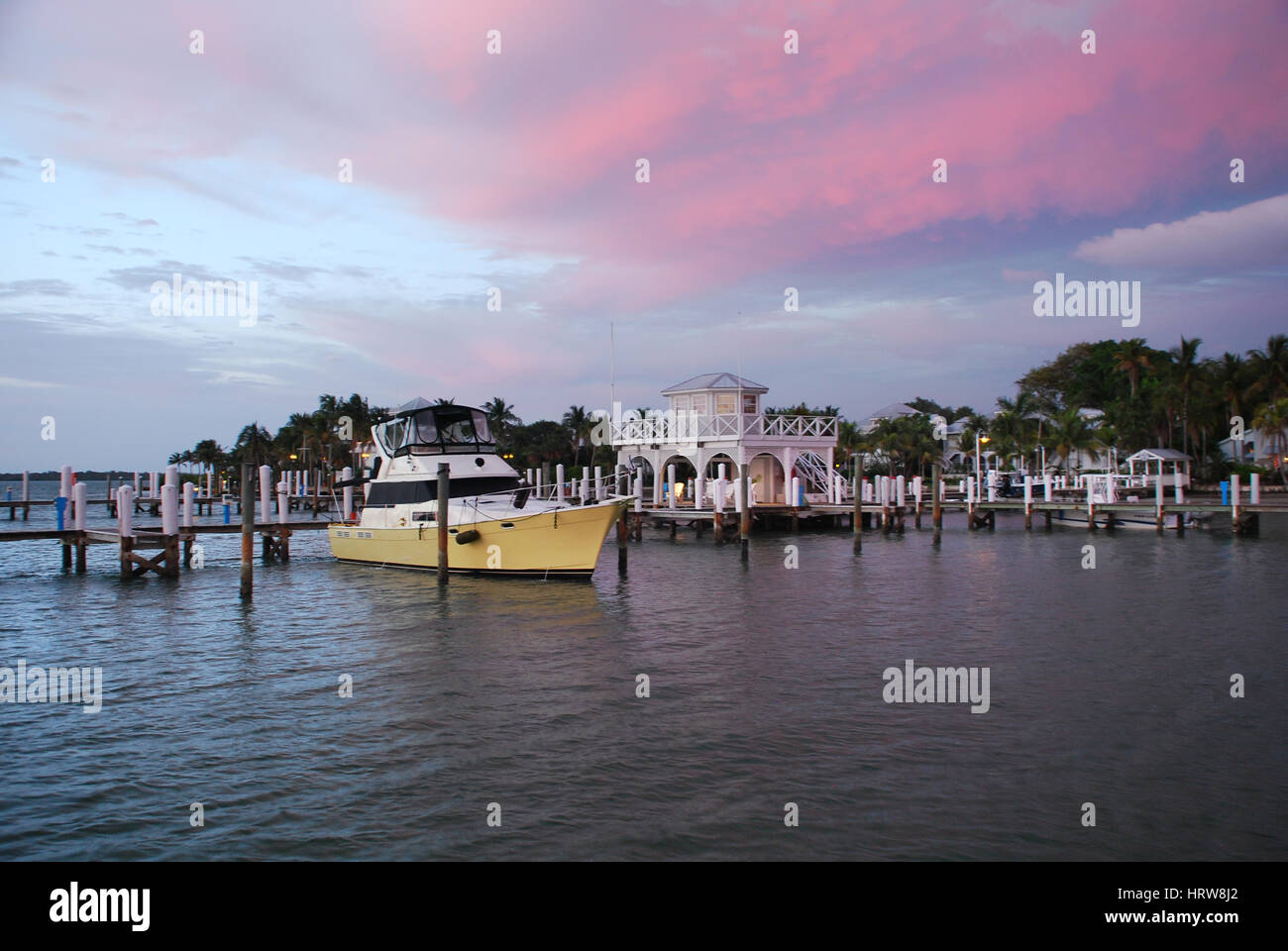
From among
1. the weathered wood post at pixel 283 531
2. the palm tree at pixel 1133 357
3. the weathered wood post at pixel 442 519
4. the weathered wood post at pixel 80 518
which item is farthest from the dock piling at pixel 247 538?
the palm tree at pixel 1133 357

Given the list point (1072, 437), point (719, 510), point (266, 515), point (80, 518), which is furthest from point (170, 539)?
point (1072, 437)

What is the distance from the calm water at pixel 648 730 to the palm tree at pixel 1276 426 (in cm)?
4532

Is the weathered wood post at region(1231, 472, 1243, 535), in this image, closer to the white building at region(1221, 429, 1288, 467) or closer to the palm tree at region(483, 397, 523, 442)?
the white building at region(1221, 429, 1288, 467)

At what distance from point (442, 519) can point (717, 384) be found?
966 inches

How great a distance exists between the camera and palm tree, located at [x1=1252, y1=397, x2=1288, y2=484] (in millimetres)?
60500

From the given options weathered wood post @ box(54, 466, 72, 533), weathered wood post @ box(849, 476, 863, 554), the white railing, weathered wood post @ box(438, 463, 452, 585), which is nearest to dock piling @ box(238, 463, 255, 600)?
weathered wood post @ box(438, 463, 452, 585)

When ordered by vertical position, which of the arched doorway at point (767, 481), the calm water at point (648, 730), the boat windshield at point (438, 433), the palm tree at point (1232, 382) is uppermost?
the palm tree at point (1232, 382)

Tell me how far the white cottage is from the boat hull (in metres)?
18.8

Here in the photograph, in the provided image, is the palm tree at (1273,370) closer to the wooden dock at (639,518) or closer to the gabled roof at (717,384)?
the wooden dock at (639,518)

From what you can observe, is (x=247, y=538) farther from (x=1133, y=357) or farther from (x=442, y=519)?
(x=1133, y=357)

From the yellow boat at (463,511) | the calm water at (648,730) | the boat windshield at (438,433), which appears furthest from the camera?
the boat windshield at (438,433)

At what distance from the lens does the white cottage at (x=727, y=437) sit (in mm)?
46906
